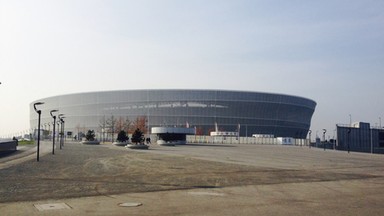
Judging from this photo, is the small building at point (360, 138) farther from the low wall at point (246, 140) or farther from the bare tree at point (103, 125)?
the bare tree at point (103, 125)

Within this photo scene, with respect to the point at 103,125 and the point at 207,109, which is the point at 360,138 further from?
the point at 103,125

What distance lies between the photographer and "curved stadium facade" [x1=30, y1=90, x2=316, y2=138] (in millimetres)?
163875

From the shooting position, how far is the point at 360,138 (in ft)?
400

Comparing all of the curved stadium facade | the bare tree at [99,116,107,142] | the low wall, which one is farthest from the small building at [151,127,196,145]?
the curved stadium facade

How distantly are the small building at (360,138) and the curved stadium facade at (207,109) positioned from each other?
41.4 m

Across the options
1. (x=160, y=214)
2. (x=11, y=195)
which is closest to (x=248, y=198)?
(x=160, y=214)

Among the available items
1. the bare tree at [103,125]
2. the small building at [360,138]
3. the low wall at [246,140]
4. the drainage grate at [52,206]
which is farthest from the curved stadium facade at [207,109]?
the drainage grate at [52,206]

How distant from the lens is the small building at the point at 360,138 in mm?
113375

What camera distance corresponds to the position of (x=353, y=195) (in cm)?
1711

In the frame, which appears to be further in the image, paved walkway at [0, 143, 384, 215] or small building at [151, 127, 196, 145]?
small building at [151, 127, 196, 145]

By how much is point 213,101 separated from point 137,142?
96.9 meters

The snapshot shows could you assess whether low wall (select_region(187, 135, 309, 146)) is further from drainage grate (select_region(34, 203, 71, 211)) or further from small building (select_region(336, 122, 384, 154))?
drainage grate (select_region(34, 203, 71, 211))

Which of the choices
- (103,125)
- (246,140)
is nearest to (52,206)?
(246,140)

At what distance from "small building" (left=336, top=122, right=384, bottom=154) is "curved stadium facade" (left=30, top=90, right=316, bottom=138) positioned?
1629 inches
